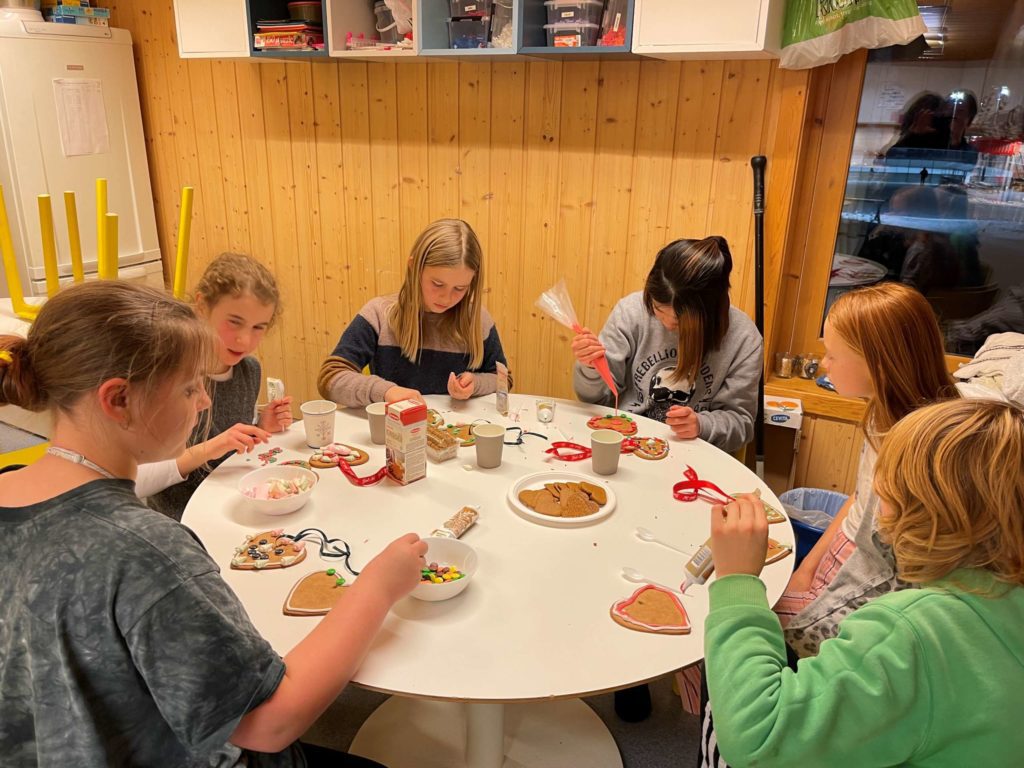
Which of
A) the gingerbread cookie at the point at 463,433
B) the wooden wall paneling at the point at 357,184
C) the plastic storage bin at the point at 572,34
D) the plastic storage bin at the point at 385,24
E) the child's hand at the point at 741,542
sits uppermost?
the plastic storage bin at the point at 385,24

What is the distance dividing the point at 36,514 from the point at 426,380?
4.91 feet

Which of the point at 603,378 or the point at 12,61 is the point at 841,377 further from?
the point at 12,61

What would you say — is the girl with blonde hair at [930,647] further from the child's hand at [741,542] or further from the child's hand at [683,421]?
the child's hand at [683,421]

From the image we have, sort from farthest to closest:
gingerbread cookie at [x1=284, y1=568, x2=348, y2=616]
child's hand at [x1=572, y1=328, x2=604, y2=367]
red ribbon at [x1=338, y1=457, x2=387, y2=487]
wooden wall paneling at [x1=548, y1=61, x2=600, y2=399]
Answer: wooden wall paneling at [x1=548, y1=61, x2=600, y2=399]
child's hand at [x1=572, y1=328, x2=604, y2=367]
red ribbon at [x1=338, y1=457, x2=387, y2=487]
gingerbread cookie at [x1=284, y1=568, x2=348, y2=616]

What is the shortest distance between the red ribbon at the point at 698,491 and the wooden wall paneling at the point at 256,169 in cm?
215

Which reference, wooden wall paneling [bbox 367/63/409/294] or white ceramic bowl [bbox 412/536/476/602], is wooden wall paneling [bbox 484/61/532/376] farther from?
white ceramic bowl [bbox 412/536/476/602]

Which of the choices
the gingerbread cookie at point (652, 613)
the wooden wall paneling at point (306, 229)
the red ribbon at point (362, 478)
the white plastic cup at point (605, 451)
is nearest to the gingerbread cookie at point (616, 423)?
the white plastic cup at point (605, 451)

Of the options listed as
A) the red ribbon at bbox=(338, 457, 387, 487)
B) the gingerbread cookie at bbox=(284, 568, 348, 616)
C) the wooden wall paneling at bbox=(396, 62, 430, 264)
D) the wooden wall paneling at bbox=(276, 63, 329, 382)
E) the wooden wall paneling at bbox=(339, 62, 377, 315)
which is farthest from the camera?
the wooden wall paneling at bbox=(276, 63, 329, 382)

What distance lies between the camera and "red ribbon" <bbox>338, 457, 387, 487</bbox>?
Answer: 165 cm


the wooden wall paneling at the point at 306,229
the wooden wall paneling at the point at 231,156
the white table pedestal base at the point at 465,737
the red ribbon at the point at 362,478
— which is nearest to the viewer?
the red ribbon at the point at 362,478

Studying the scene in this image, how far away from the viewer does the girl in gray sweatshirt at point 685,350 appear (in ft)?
7.00

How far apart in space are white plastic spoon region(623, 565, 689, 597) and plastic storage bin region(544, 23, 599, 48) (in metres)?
1.75

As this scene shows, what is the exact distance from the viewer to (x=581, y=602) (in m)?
1.27

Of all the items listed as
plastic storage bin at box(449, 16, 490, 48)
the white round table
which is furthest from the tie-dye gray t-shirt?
Result: plastic storage bin at box(449, 16, 490, 48)
